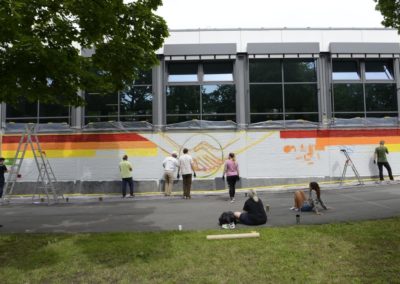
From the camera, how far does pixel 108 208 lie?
12.3 metres

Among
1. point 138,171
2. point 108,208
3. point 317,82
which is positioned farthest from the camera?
point 317,82

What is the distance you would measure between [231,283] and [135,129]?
1212cm

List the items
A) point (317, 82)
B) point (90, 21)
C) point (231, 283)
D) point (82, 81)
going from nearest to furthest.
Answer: point (231, 283) < point (90, 21) < point (82, 81) < point (317, 82)

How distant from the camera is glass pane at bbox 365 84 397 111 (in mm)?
18125

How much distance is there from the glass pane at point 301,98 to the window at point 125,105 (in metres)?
6.14

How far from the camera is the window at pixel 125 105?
1752 centimetres

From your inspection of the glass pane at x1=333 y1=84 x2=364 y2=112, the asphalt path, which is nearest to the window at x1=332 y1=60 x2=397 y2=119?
the glass pane at x1=333 y1=84 x2=364 y2=112

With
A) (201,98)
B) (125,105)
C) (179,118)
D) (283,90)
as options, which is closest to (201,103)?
(201,98)

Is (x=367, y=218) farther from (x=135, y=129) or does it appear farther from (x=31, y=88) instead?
(x=135, y=129)

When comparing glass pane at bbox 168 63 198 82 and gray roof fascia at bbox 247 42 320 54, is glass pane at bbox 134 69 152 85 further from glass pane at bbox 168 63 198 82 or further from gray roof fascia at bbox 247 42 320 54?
gray roof fascia at bbox 247 42 320 54

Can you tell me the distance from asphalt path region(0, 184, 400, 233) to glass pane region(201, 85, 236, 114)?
14.1ft

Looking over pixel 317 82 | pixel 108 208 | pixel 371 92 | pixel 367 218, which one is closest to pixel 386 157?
pixel 371 92

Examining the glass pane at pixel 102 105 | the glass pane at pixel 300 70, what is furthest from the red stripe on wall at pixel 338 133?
the glass pane at pixel 102 105

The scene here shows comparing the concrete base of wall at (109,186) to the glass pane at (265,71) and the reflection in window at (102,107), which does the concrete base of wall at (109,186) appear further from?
the glass pane at (265,71)
